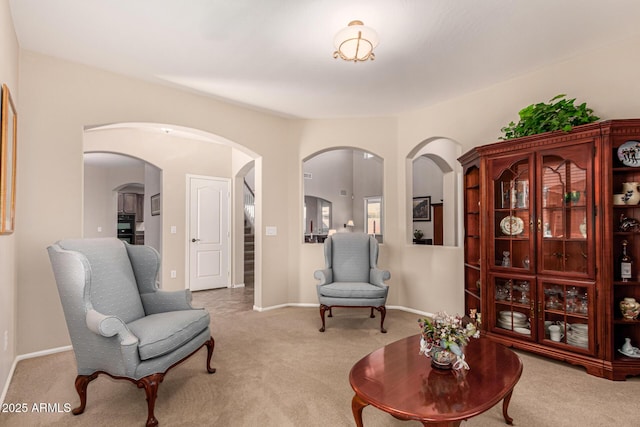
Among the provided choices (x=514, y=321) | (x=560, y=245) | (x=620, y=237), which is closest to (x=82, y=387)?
(x=514, y=321)

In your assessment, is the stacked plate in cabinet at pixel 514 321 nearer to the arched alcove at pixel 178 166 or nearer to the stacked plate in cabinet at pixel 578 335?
the stacked plate in cabinet at pixel 578 335

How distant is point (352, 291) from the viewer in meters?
3.90

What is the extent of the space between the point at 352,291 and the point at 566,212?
2.17 m

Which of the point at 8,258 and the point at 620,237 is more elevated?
the point at 620,237

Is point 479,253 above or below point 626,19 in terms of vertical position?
below

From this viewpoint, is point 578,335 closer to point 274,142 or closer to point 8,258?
point 274,142

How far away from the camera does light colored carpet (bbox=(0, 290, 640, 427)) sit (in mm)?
2133

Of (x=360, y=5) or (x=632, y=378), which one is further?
(x=632, y=378)

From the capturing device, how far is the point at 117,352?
6.81 ft

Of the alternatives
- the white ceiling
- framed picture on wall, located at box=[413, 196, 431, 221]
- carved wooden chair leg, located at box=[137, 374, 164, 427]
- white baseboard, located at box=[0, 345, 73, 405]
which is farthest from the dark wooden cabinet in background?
framed picture on wall, located at box=[413, 196, 431, 221]

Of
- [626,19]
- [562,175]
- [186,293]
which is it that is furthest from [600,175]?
[186,293]

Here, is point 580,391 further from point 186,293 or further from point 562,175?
point 186,293

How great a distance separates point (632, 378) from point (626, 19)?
278 cm

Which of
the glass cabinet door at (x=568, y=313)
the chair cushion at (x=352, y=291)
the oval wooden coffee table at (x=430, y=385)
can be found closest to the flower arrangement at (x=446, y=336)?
the oval wooden coffee table at (x=430, y=385)
